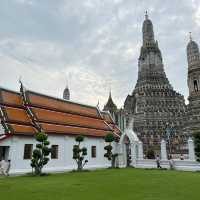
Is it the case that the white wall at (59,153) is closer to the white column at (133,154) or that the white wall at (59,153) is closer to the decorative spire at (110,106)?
the white column at (133,154)

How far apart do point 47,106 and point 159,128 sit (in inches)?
1650

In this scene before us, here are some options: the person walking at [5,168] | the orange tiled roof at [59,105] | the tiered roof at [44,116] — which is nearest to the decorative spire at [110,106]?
the orange tiled roof at [59,105]

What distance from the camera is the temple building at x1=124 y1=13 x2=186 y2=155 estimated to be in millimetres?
61969

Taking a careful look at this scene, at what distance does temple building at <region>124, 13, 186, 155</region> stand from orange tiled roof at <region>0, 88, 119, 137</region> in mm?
29752

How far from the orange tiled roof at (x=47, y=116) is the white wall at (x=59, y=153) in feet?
2.61

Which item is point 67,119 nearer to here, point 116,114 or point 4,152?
point 4,152

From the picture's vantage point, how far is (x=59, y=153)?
989 inches

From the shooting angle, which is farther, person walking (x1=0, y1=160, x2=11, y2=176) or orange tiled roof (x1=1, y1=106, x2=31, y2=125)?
orange tiled roof (x1=1, y1=106, x2=31, y2=125)

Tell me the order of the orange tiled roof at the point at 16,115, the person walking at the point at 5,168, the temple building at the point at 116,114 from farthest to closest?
the temple building at the point at 116,114
the orange tiled roof at the point at 16,115
the person walking at the point at 5,168

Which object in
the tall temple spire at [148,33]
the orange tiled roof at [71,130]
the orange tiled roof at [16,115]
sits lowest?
the orange tiled roof at [71,130]

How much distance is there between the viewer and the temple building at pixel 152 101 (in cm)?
6197

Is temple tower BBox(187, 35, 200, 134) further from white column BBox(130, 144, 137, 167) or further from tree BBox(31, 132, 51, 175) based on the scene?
tree BBox(31, 132, 51, 175)

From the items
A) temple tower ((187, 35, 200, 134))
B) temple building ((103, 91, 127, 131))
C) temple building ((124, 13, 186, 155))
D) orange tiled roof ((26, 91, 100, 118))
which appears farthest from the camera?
temple building ((103, 91, 127, 131))

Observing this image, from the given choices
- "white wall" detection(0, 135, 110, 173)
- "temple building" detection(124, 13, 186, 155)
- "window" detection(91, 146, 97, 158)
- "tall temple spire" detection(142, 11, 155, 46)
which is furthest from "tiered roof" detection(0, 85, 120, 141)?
"tall temple spire" detection(142, 11, 155, 46)
